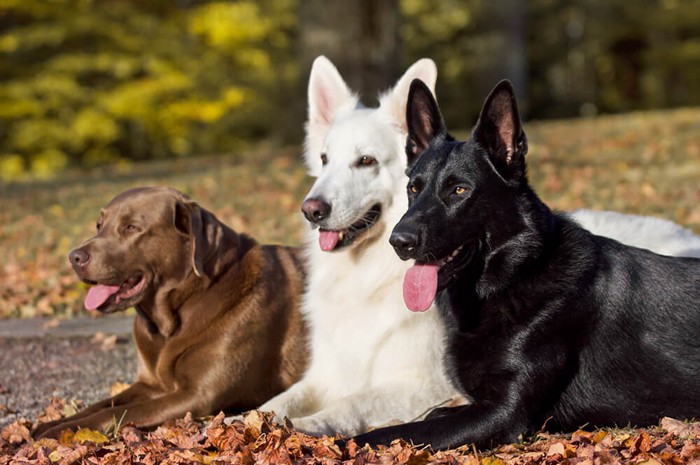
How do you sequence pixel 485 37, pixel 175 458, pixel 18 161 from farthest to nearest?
pixel 18 161, pixel 485 37, pixel 175 458

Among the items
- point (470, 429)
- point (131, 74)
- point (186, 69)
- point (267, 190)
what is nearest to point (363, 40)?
point (267, 190)

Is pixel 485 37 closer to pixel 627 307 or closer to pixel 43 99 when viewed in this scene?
pixel 43 99

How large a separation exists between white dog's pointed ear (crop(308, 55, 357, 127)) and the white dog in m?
0.18

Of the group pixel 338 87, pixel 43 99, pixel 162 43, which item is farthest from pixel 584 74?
pixel 338 87

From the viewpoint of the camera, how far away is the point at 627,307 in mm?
4430

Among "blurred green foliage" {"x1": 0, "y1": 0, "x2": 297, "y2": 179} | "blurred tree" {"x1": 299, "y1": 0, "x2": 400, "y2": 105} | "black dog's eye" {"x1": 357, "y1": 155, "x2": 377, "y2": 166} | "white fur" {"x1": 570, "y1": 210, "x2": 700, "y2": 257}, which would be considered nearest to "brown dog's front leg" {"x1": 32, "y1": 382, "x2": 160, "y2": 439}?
"black dog's eye" {"x1": 357, "y1": 155, "x2": 377, "y2": 166}

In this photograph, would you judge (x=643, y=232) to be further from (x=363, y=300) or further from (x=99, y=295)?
(x=99, y=295)

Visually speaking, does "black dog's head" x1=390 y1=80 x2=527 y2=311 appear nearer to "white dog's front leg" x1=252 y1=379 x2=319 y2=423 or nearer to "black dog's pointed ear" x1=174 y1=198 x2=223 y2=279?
"white dog's front leg" x1=252 y1=379 x2=319 y2=423

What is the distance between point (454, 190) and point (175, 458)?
5.55ft

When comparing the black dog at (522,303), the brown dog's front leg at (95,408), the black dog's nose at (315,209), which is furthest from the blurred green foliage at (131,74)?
the black dog at (522,303)

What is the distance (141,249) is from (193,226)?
31cm

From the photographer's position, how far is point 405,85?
4.99 metres

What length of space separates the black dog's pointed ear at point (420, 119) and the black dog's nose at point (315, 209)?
19.1 inches

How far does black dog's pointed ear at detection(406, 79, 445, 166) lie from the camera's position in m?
4.57
